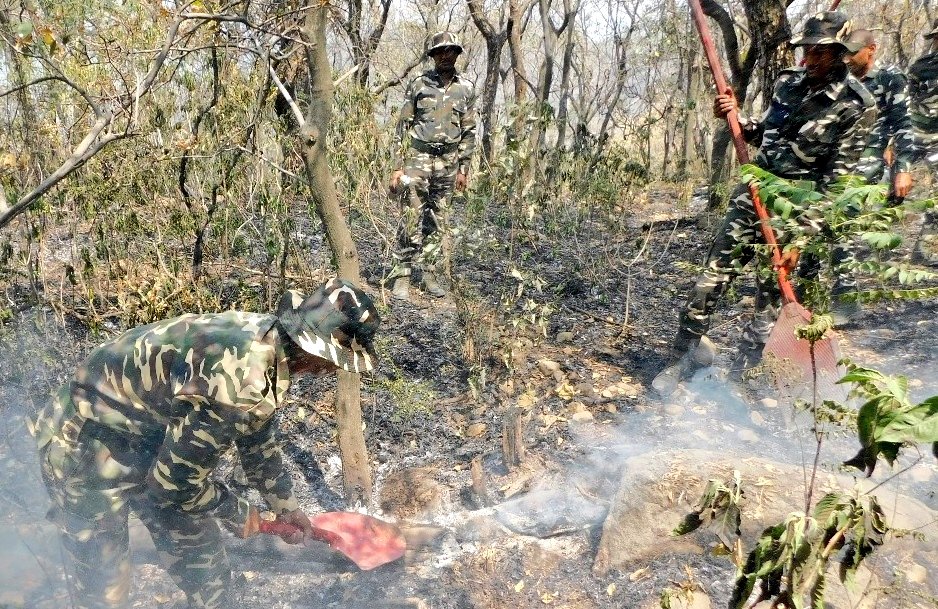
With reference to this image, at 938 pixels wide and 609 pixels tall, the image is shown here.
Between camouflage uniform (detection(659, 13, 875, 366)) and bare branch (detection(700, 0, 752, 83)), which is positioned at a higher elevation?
bare branch (detection(700, 0, 752, 83))

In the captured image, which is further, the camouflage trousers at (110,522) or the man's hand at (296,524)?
the man's hand at (296,524)

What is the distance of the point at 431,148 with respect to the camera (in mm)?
5156

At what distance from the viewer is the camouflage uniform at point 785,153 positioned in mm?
3447

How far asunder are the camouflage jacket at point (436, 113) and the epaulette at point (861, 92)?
2.70m

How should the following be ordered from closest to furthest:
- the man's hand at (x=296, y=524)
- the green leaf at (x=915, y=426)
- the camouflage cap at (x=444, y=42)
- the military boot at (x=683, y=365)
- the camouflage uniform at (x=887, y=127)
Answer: the green leaf at (x=915, y=426), the man's hand at (x=296, y=524), the camouflage uniform at (x=887, y=127), the military boot at (x=683, y=365), the camouflage cap at (x=444, y=42)

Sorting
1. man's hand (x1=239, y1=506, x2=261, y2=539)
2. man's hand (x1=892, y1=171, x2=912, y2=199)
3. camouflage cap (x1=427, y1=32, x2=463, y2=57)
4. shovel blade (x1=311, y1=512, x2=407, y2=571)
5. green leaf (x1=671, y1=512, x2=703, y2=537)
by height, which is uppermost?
camouflage cap (x1=427, y1=32, x2=463, y2=57)

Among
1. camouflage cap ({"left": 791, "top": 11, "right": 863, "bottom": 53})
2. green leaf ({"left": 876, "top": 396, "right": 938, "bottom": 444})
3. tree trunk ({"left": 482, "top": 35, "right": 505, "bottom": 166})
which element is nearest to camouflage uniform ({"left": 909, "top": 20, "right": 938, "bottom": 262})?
camouflage cap ({"left": 791, "top": 11, "right": 863, "bottom": 53})

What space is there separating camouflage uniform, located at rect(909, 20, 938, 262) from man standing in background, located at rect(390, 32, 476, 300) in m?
3.40

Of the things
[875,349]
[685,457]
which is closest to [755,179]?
[685,457]

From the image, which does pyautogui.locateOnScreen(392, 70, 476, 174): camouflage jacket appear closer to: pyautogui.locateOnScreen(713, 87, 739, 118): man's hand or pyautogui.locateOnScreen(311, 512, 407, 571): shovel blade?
pyautogui.locateOnScreen(713, 87, 739, 118): man's hand

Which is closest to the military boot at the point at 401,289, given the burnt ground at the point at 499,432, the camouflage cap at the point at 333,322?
the burnt ground at the point at 499,432

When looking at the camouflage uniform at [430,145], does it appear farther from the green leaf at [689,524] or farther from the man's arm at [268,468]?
the green leaf at [689,524]

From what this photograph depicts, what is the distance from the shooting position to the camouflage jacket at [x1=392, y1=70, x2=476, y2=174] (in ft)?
16.5

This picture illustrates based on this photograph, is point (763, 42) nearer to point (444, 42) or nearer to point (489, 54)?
point (444, 42)
